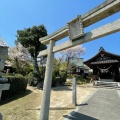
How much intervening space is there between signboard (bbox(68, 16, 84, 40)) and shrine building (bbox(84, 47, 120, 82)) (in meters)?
18.9

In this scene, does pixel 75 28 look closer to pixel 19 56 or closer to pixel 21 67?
pixel 19 56

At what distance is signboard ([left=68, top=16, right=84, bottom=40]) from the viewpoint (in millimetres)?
4578

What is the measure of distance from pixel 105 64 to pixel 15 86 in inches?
677

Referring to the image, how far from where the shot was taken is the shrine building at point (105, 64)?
22.5 meters

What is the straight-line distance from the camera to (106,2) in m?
3.95

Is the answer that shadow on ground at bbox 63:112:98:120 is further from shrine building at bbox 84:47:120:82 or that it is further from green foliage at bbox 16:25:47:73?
shrine building at bbox 84:47:120:82

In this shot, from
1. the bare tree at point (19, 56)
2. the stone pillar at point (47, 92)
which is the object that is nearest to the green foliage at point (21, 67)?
the bare tree at point (19, 56)

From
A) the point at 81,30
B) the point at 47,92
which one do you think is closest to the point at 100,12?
the point at 81,30

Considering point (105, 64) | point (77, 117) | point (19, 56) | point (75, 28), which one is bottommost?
point (77, 117)

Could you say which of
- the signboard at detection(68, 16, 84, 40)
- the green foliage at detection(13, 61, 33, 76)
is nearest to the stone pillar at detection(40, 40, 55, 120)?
Result: the signboard at detection(68, 16, 84, 40)

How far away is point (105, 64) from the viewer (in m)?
24.0

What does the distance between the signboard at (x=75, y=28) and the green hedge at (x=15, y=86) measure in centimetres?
717

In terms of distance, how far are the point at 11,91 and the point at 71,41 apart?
7.91m

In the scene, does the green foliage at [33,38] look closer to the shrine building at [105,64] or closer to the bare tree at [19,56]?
the bare tree at [19,56]
